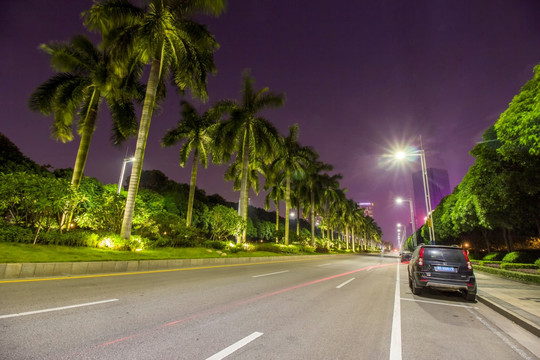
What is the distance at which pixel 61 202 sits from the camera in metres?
11.6

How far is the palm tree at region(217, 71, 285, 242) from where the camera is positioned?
24906mm

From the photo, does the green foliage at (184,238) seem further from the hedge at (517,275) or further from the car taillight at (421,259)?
the hedge at (517,275)

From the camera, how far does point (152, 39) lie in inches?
626

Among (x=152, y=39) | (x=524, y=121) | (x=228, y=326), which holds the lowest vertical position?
(x=228, y=326)

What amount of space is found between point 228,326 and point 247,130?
22964 mm

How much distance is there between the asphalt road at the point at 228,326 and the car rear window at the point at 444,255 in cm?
142

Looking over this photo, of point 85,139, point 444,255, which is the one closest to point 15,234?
point 85,139

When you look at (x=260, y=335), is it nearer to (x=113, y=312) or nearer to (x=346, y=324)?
(x=346, y=324)

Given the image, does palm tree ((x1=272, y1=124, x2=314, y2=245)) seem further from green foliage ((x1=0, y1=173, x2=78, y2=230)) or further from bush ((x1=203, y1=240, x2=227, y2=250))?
green foliage ((x1=0, y1=173, x2=78, y2=230))

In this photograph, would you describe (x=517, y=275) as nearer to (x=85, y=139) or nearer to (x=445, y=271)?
(x=445, y=271)

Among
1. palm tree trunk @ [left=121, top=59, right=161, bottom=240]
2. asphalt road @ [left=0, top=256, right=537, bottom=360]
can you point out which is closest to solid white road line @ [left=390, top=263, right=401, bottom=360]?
asphalt road @ [left=0, top=256, right=537, bottom=360]

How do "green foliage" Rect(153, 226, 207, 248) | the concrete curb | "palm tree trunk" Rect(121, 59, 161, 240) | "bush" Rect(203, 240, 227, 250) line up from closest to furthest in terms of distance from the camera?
the concrete curb, "palm tree trunk" Rect(121, 59, 161, 240), "green foliage" Rect(153, 226, 207, 248), "bush" Rect(203, 240, 227, 250)

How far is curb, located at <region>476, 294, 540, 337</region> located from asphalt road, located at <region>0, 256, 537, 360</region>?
0.21 m

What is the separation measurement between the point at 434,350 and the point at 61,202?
1426 cm
